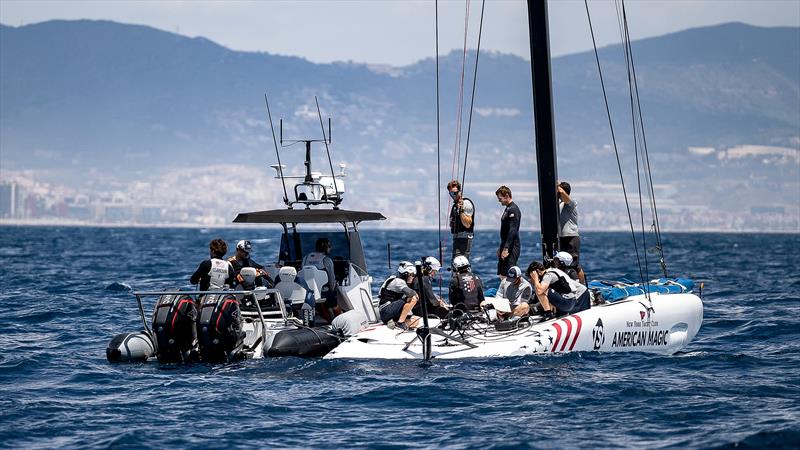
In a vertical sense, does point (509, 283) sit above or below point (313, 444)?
above

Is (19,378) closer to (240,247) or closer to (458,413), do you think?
(240,247)

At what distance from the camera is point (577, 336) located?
16844mm

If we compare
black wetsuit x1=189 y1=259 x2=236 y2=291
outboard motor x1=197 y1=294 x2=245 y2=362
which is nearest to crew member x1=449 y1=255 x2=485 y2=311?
black wetsuit x1=189 y1=259 x2=236 y2=291

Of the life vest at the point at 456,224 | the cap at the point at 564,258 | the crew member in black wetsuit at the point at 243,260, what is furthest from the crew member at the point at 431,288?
the crew member in black wetsuit at the point at 243,260

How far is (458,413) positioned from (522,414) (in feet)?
2.33

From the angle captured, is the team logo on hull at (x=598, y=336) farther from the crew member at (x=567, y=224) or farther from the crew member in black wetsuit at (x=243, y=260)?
the crew member in black wetsuit at (x=243, y=260)

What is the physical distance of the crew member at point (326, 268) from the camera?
1806 centimetres

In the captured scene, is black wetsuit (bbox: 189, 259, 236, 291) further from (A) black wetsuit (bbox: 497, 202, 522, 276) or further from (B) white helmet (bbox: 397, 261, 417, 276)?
(A) black wetsuit (bbox: 497, 202, 522, 276)

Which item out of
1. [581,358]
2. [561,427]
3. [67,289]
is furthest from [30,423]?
[67,289]

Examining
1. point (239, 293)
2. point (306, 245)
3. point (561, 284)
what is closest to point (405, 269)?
point (561, 284)

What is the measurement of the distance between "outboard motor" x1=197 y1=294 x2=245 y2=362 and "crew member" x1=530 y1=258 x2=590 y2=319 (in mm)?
4471

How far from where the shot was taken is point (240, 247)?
57.6ft

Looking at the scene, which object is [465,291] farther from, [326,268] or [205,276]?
[205,276]

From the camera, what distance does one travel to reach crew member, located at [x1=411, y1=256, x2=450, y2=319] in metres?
17.3
